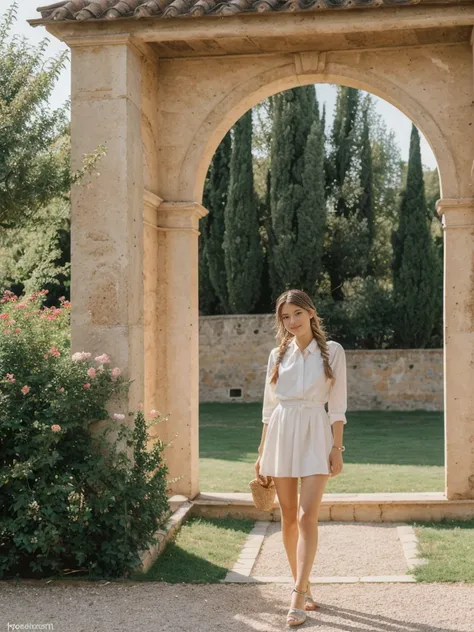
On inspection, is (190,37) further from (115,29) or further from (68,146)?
(68,146)

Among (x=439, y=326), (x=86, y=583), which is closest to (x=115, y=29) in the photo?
(x=86, y=583)

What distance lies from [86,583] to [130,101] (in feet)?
11.2

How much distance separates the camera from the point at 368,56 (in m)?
7.45

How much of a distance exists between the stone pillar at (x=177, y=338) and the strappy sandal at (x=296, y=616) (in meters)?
3.30

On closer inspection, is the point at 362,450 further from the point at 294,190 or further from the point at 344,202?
the point at 344,202

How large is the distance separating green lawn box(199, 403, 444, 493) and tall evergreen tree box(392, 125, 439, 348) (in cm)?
260

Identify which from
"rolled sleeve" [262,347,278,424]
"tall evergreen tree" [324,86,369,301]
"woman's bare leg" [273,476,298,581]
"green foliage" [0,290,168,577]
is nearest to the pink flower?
"green foliage" [0,290,168,577]

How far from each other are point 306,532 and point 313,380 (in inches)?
32.9

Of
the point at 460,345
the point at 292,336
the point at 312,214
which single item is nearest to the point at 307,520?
the point at 292,336

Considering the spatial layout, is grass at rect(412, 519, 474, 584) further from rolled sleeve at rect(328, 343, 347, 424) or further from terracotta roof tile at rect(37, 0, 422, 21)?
terracotta roof tile at rect(37, 0, 422, 21)

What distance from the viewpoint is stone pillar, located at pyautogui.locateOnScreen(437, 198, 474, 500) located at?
729cm

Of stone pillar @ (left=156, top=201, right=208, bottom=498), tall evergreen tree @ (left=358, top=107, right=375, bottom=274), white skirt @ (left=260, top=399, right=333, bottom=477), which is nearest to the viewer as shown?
white skirt @ (left=260, top=399, right=333, bottom=477)

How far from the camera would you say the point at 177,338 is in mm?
7762

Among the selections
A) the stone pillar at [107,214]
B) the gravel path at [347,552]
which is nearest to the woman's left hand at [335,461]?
the gravel path at [347,552]
